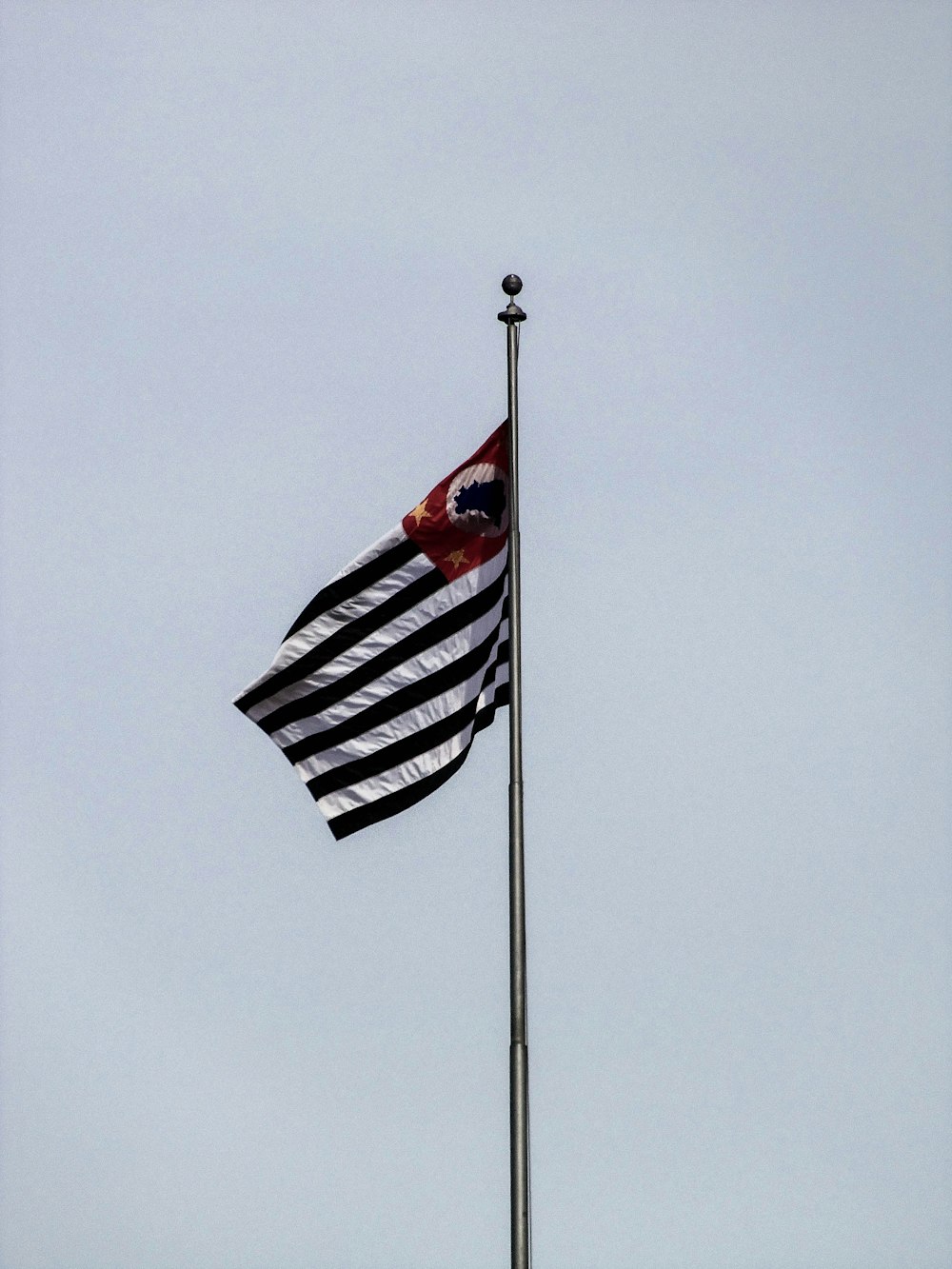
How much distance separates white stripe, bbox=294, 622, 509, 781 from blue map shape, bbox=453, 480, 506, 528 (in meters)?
1.19

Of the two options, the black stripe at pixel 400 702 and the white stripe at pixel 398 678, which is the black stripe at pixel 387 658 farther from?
the black stripe at pixel 400 702

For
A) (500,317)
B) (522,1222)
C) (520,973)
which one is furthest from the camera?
(500,317)

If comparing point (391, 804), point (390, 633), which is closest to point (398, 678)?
point (390, 633)

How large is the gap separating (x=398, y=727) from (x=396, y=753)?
0.26 metres

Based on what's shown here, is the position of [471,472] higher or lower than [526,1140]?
higher

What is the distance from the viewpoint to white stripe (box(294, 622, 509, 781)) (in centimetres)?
1717

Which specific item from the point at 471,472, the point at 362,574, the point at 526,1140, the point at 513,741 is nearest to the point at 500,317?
the point at 471,472

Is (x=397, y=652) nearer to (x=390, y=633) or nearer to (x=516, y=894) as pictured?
(x=390, y=633)

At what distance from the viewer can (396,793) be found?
56.1 feet

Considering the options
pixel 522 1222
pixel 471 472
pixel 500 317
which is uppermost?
pixel 500 317

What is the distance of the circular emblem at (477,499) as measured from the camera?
17266mm

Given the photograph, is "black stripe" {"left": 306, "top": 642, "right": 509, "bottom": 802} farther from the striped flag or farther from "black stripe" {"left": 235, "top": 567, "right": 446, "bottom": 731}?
"black stripe" {"left": 235, "top": 567, "right": 446, "bottom": 731}

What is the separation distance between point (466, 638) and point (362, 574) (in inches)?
48.7

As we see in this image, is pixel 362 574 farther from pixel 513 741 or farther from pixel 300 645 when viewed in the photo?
pixel 513 741
